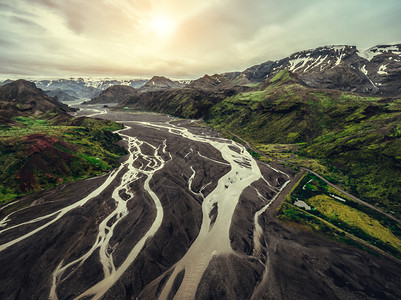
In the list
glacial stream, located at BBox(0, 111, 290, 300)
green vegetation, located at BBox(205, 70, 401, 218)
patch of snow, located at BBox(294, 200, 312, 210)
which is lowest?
glacial stream, located at BBox(0, 111, 290, 300)

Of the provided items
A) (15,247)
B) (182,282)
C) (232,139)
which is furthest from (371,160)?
(15,247)

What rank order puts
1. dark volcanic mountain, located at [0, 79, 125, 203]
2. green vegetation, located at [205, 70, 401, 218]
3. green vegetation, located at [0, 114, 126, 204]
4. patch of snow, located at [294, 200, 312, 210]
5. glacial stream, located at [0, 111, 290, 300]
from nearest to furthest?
glacial stream, located at [0, 111, 290, 300], patch of snow, located at [294, 200, 312, 210], green vegetation, located at [0, 114, 126, 204], dark volcanic mountain, located at [0, 79, 125, 203], green vegetation, located at [205, 70, 401, 218]

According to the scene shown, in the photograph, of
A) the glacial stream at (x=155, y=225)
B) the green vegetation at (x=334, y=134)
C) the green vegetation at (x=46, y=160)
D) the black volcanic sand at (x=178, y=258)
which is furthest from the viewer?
the green vegetation at (x=334, y=134)

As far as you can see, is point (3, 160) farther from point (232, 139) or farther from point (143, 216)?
point (232, 139)

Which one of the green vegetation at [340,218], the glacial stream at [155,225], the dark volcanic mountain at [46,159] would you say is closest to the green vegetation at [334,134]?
the green vegetation at [340,218]

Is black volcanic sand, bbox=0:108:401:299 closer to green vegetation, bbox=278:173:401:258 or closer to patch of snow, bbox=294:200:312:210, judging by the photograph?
green vegetation, bbox=278:173:401:258

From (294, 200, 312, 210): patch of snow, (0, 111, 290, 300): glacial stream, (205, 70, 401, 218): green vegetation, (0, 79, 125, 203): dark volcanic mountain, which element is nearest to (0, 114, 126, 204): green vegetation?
(0, 79, 125, 203): dark volcanic mountain

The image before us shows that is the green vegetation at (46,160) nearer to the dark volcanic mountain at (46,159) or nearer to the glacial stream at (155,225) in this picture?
the dark volcanic mountain at (46,159)
